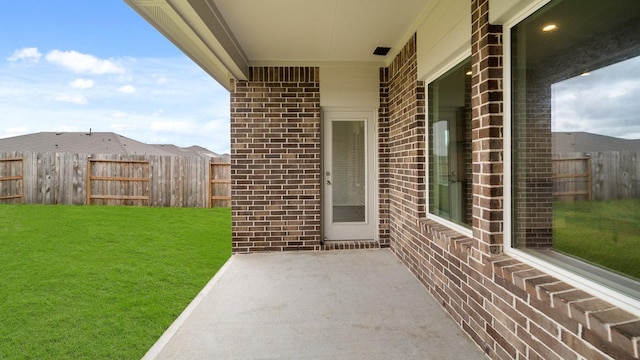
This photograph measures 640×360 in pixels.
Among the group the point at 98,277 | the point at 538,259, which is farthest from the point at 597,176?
the point at 98,277

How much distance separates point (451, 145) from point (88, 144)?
12.4 m

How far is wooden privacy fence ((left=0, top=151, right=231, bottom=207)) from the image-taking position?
368 inches

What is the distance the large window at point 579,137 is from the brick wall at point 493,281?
11 cm

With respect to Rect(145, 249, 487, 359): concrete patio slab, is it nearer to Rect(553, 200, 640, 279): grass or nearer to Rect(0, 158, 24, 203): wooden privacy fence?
Rect(553, 200, 640, 279): grass

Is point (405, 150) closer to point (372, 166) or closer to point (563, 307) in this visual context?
point (372, 166)

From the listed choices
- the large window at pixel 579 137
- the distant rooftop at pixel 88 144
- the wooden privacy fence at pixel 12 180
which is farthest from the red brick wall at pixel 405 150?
the wooden privacy fence at pixel 12 180

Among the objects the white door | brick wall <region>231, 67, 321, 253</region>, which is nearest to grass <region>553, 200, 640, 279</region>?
the white door

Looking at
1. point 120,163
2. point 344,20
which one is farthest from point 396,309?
point 120,163

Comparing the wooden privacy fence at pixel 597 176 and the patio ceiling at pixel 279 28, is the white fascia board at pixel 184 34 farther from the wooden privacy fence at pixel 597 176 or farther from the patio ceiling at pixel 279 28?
the wooden privacy fence at pixel 597 176

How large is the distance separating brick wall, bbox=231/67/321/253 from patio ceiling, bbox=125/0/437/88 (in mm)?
311

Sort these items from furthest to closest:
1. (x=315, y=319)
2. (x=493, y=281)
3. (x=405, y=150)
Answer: (x=405, y=150) < (x=315, y=319) < (x=493, y=281)

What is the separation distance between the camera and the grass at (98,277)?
8.31 ft

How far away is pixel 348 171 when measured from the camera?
4.91m

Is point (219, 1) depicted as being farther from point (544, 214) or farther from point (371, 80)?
point (544, 214)
